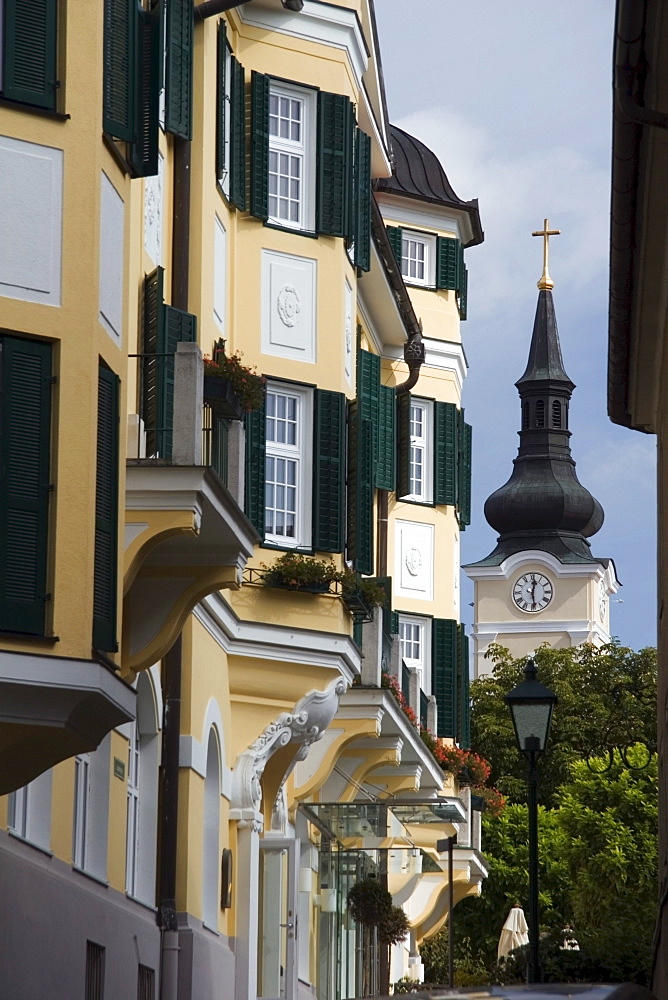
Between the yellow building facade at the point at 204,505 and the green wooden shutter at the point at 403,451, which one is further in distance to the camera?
the green wooden shutter at the point at 403,451

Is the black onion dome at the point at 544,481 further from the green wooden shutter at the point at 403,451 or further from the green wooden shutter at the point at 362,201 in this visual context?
the green wooden shutter at the point at 362,201

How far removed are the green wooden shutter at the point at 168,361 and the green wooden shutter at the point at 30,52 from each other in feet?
9.24

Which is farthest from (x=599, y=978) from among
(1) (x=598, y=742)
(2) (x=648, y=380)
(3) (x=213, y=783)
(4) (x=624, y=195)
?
(1) (x=598, y=742)

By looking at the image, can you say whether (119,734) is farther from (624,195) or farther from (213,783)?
(624,195)

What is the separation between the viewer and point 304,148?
74.9 feet

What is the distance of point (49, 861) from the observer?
615 inches

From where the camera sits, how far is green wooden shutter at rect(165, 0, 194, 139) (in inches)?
753

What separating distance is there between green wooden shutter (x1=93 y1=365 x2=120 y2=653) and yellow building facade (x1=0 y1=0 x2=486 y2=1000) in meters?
0.03

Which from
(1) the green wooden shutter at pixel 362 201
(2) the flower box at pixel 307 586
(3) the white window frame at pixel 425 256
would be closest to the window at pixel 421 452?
(3) the white window frame at pixel 425 256

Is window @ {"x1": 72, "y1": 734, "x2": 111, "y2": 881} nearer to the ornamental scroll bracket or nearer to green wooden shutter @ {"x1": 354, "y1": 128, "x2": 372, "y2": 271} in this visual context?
the ornamental scroll bracket

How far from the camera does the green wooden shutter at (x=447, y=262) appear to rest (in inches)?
1501

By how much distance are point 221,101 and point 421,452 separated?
15805mm

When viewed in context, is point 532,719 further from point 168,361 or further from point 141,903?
point 168,361

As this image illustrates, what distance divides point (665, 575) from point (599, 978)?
41.5ft
